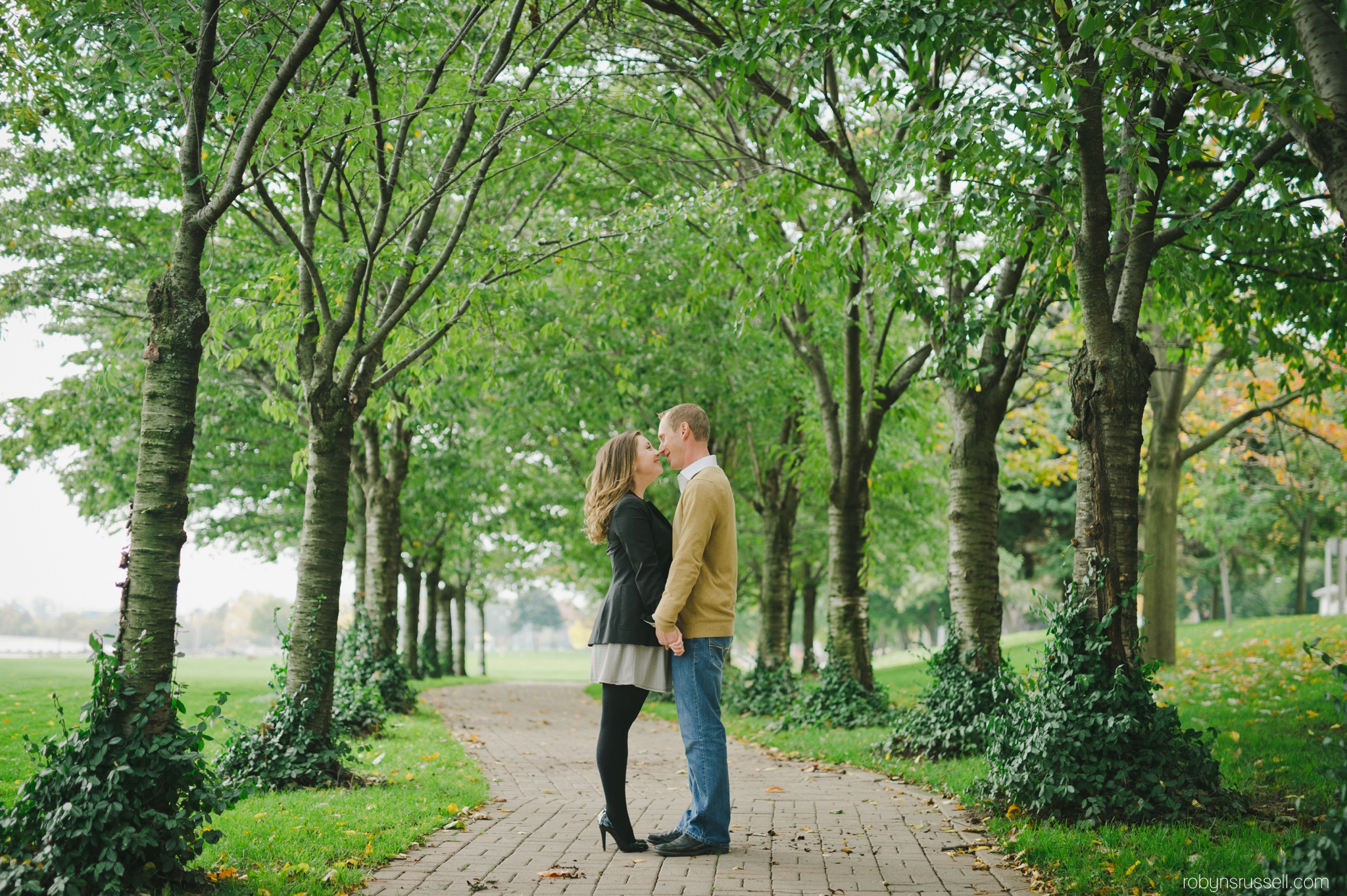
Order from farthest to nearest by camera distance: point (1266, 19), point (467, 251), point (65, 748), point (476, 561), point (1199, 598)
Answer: point (1199, 598) < point (476, 561) < point (467, 251) < point (1266, 19) < point (65, 748)

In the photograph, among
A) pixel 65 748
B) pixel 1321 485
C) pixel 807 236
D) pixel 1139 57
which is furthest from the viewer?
pixel 1321 485

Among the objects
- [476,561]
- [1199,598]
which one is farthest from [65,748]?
[1199,598]

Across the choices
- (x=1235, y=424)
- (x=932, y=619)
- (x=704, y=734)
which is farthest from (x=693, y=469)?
(x=932, y=619)

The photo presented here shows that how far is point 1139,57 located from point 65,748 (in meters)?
6.70

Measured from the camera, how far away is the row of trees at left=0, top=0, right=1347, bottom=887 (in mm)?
5305

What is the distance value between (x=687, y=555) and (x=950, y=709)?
484cm

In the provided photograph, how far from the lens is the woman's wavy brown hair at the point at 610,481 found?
513 cm

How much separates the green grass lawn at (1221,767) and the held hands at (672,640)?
6.95 ft

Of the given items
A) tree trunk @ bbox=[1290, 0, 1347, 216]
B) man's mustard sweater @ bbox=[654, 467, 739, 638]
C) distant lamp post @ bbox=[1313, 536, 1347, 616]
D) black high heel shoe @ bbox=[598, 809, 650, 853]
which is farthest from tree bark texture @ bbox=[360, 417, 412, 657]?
distant lamp post @ bbox=[1313, 536, 1347, 616]

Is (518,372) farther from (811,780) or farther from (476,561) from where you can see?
(476,561)

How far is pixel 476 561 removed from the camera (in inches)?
1112

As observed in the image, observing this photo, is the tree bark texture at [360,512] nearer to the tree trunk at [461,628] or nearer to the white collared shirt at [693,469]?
the white collared shirt at [693,469]

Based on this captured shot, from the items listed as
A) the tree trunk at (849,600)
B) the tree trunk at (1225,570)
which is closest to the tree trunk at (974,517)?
the tree trunk at (849,600)

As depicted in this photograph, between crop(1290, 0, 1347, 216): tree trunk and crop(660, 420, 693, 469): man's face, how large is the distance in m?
3.21
